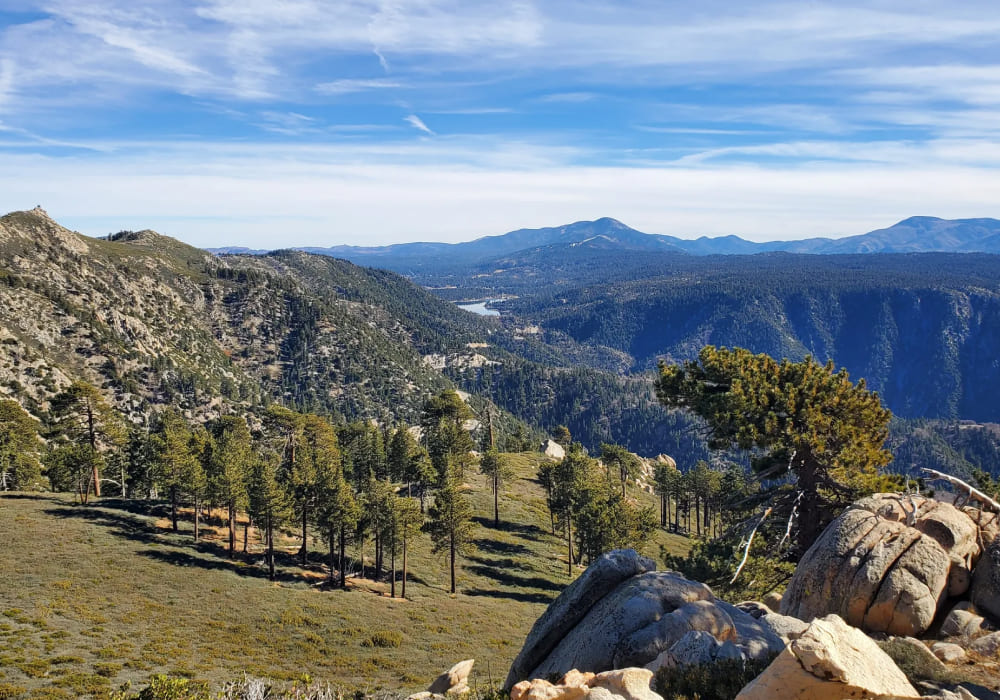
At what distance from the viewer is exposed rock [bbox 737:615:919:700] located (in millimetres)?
9469

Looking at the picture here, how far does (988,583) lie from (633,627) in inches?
441

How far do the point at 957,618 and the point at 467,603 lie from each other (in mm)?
48139

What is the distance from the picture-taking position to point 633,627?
59.0ft

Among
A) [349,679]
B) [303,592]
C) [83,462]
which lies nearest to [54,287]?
[83,462]

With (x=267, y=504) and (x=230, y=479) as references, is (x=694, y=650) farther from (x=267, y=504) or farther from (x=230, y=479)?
(x=230, y=479)

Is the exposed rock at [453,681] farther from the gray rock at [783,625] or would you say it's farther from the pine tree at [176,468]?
the pine tree at [176,468]

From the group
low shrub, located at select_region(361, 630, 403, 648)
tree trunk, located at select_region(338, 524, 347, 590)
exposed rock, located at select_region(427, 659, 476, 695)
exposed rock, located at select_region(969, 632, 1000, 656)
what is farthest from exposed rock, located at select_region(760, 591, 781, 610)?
tree trunk, located at select_region(338, 524, 347, 590)

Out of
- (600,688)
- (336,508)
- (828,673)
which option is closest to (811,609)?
(600,688)

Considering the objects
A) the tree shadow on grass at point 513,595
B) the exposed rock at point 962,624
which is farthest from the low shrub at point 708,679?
the tree shadow on grass at point 513,595

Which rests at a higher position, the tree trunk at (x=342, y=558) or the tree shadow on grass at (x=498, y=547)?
the tree trunk at (x=342, y=558)

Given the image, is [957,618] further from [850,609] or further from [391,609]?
[391,609]

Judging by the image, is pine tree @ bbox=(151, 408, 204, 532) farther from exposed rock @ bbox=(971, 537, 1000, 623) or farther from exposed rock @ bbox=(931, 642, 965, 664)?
exposed rock @ bbox=(971, 537, 1000, 623)

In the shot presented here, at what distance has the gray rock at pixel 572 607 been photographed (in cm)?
2067

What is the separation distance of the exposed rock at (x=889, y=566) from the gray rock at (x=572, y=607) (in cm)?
629
